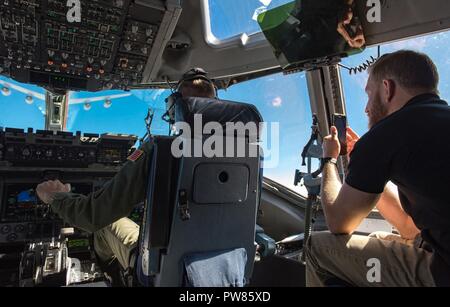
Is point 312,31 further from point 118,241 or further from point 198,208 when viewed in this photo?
point 118,241

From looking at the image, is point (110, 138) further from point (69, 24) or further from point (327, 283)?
point (327, 283)

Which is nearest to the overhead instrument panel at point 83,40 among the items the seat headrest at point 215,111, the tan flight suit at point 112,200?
the seat headrest at point 215,111

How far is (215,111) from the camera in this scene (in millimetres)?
1163

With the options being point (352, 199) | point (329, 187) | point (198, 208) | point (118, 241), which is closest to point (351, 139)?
point (329, 187)

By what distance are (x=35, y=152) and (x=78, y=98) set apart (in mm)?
1267

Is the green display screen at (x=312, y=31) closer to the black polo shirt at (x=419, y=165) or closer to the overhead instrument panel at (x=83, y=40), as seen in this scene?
the overhead instrument panel at (x=83, y=40)

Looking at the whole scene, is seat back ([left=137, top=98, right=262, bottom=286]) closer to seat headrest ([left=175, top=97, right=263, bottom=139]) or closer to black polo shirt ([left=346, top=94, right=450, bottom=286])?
seat headrest ([left=175, top=97, right=263, bottom=139])

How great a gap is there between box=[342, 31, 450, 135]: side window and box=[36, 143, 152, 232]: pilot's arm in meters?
1.26

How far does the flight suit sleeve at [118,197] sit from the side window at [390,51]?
1.25m

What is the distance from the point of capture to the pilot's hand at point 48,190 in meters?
1.41

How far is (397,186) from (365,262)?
0.30m

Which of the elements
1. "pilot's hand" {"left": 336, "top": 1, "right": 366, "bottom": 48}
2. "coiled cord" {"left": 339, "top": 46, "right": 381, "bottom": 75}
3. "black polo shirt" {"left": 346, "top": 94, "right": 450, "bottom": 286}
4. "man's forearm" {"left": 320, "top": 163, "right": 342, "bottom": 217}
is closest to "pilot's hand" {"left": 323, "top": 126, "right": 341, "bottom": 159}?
"man's forearm" {"left": 320, "top": 163, "right": 342, "bottom": 217}
